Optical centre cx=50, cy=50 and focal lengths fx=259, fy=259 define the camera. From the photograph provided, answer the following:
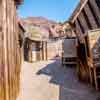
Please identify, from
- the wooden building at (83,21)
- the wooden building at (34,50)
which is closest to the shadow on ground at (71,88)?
the wooden building at (83,21)

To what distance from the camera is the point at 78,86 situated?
11.4 metres

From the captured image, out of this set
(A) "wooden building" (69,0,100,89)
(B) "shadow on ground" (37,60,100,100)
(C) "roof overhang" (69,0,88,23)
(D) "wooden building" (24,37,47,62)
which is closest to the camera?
(B) "shadow on ground" (37,60,100,100)

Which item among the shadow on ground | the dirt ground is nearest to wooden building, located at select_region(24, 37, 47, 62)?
the shadow on ground

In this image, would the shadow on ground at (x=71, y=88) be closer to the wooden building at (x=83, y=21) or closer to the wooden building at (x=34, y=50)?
the wooden building at (x=83, y=21)

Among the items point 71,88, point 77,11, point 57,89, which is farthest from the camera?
point 77,11

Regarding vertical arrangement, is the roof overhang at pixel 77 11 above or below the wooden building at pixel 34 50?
above

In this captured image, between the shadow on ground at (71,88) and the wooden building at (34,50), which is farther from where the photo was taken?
the wooden building at (34,50)

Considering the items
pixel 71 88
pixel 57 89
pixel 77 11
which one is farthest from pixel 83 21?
pixel 57 89

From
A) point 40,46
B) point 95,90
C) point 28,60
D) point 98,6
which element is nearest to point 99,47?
point 95,90

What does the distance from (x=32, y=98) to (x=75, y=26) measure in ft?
18.1

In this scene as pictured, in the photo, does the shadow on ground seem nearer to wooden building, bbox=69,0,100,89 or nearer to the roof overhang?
wooden building, bbox=69,0,100,89

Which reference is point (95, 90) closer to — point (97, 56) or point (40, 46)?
point (97, 56)

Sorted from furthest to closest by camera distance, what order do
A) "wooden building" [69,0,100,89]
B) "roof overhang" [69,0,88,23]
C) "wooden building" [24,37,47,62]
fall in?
"wooden building" [24,37,47,62]
"roof overhang" [69,0,88,23]
"wooden building" [69,0,100,89]

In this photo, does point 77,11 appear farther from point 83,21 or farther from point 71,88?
point 71,88
